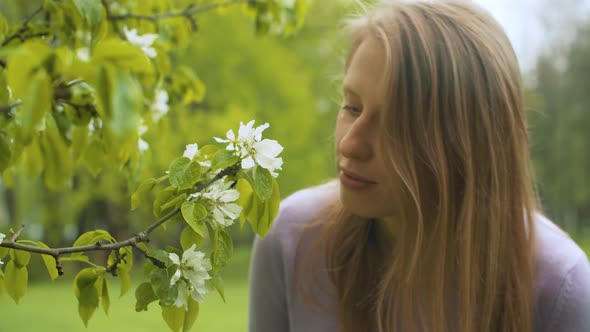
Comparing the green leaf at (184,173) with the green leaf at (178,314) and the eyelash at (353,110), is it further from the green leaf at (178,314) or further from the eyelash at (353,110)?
the eyelash at (353,110)

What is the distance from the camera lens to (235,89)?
407 inches

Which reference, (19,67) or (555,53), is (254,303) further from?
(555,53)

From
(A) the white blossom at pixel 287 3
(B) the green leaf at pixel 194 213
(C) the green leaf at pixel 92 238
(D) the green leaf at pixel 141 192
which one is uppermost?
(A) the white blossom at pixel 287 3

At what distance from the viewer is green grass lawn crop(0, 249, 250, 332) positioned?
682 cm

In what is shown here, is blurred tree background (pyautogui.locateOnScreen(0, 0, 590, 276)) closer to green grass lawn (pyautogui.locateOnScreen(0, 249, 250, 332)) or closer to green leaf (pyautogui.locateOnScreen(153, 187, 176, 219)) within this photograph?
green grass lawn (pyautogui.locateOnScreen(0, 249, 250, 332))

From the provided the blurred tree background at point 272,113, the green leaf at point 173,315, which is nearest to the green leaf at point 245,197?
the green leaf at point 173,315

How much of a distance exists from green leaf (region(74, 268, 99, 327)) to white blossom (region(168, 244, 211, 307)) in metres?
0.11

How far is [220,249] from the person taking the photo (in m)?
0.62

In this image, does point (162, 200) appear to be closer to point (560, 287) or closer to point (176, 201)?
point (176, 201)

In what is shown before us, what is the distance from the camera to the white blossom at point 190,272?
0.62 m

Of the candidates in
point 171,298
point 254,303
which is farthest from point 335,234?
point 171,298

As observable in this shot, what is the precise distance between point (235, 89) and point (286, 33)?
9360 millimetres

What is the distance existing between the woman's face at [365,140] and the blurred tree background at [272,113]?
6.71m

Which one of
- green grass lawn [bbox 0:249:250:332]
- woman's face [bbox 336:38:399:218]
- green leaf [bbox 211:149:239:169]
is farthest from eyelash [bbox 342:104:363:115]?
green grass lawn [bbox 0:249:250:332]
